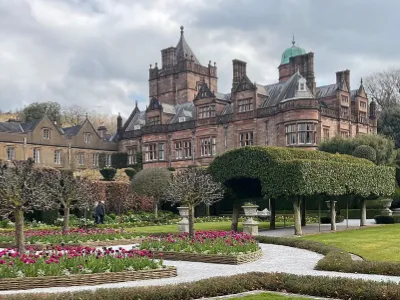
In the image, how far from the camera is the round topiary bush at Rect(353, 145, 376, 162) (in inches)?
1441

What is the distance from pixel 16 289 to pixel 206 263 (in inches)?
208

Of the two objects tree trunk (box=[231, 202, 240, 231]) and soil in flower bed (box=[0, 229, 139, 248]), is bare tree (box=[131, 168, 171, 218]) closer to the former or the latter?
tree trunk (box=[231, 202, 240, 231])

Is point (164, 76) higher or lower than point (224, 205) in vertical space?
higher

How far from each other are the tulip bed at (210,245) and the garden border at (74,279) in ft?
10.6

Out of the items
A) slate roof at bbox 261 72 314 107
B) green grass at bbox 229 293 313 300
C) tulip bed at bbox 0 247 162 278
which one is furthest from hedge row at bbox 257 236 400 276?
slate roof at bbox 261 72 314 107

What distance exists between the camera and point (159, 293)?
873 cm

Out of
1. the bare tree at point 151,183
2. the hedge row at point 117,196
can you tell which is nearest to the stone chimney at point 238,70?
the bare tree at point 151,183

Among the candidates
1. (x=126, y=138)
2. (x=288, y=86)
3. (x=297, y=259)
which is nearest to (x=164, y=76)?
(x=126, y=138)

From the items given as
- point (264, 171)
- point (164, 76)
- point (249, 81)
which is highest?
point (164, 76)

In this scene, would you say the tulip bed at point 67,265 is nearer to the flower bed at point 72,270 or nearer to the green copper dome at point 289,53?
the flower bed at point 72,270

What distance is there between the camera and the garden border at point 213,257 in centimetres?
1359

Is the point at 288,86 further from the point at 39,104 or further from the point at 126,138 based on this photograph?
the point at 39,104

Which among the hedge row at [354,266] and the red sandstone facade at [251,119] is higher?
the red sandstone facade at [251,119]

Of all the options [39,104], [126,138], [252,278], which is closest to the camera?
[252,278]
